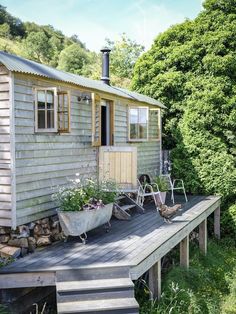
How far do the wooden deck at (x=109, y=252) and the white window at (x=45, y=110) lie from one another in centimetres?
192

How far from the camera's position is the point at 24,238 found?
612cm

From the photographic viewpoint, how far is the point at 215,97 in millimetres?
11859

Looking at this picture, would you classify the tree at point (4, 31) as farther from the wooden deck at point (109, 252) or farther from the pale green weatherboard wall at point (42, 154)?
the wooden deck at point (109, 252)

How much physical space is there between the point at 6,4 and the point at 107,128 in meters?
47.8

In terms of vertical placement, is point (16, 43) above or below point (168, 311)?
above

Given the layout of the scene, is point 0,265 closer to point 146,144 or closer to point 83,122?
point 83,122

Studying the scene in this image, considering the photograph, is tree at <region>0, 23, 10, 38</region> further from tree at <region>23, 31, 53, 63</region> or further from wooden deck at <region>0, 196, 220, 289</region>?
wooden deck at <region>0, 196, 220, 289</region>

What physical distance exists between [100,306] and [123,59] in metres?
26.9

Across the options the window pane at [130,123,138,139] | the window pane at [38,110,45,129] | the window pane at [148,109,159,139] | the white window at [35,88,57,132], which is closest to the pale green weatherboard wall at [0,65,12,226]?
the white window at [35,88,57,132]

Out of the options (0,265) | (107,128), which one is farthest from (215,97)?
(0,265)

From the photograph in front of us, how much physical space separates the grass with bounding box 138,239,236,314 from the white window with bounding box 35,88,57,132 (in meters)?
3.12

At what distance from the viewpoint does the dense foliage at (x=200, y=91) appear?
11797 mm

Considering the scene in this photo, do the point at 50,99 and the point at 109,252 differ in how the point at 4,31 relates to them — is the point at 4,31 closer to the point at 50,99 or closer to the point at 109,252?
the point at 50,99

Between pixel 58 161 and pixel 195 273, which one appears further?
pixel 195 273
